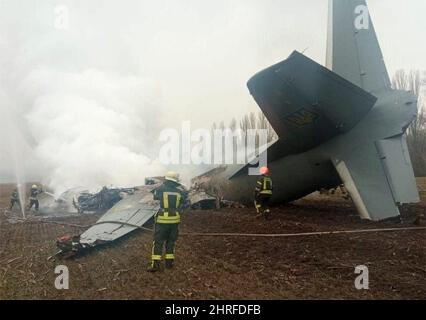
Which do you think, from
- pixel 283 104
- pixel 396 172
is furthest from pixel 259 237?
pixel 396 172

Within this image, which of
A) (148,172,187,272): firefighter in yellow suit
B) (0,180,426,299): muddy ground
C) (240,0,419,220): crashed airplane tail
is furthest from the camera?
(240,0,419,220): crashed airplane tail

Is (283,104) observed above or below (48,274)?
above

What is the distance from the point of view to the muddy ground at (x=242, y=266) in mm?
6418

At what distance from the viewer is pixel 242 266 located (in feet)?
26.0

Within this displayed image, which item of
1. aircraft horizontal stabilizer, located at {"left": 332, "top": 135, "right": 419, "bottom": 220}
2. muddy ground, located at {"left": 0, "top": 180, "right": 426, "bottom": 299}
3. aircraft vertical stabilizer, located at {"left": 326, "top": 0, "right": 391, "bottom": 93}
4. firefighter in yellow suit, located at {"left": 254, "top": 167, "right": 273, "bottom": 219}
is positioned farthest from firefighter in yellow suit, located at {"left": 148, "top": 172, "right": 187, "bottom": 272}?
aircraft vertical stabilizer, located at {"left": 326, "top": 0, "right": 391, "bottom": 93}

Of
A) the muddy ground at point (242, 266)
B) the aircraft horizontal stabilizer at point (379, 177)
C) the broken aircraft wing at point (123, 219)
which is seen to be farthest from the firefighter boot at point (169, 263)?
the aircraft horizontal stabilizer at point (379, 177)

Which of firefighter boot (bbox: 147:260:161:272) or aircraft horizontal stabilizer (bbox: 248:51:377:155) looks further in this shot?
aircraft horizontal stabilizer (bbox: 248:51:377:155)

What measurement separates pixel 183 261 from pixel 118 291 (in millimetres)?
2178

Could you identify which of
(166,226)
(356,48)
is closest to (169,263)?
(166,226)

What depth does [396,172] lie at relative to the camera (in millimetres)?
11570

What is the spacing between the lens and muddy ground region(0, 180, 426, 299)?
6418 mm

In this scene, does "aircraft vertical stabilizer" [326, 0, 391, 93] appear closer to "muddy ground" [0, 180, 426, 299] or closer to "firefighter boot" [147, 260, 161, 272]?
"muddy ground" [0, 180, 426, 299]

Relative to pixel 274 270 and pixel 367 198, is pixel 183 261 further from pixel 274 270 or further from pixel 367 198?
pixel 367 198
